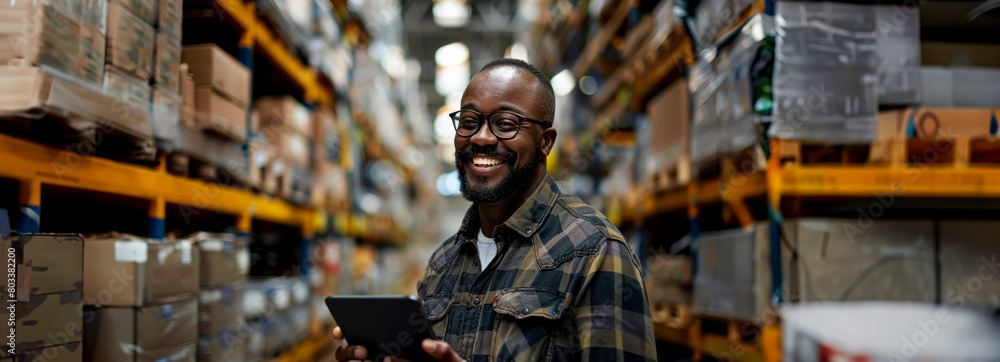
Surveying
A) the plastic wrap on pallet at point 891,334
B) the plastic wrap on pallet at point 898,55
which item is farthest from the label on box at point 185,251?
the plastic wrap on pallet at point 898,55

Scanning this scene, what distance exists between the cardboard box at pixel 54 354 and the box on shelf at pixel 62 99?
0.80 meters

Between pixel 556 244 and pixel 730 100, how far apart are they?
242 centimetres

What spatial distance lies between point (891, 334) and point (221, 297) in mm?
3325

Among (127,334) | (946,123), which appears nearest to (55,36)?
(127,334)

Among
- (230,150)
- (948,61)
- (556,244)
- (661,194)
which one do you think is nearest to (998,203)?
(948,61)

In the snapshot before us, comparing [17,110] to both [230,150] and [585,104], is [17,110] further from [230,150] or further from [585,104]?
[585,104]

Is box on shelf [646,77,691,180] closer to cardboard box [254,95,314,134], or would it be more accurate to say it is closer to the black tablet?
cardboard box [254,95,314,134]

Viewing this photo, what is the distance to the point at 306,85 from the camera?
563 centimetres

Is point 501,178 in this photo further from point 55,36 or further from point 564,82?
point 564,82

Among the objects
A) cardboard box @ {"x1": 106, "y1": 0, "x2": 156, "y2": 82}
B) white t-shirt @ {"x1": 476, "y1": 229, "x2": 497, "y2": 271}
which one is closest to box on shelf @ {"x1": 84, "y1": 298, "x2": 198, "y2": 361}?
cardboard box @ {"x1": 106, "y1": 0, "x2": 156, "y2": 82}

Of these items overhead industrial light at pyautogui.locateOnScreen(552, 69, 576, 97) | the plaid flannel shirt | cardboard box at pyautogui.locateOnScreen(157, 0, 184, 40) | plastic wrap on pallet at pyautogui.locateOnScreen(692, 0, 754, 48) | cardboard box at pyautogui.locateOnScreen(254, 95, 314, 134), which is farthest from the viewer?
overhead industrial light at pyautogui.locateOnScreen(552, 69, 576, 97)

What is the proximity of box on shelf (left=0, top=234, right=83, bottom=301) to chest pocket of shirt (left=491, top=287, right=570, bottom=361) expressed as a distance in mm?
1601

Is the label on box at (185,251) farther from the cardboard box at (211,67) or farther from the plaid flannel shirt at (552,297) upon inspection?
the plaid flannel shirt at (552,297)

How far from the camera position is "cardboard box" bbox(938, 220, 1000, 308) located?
3.23 m
